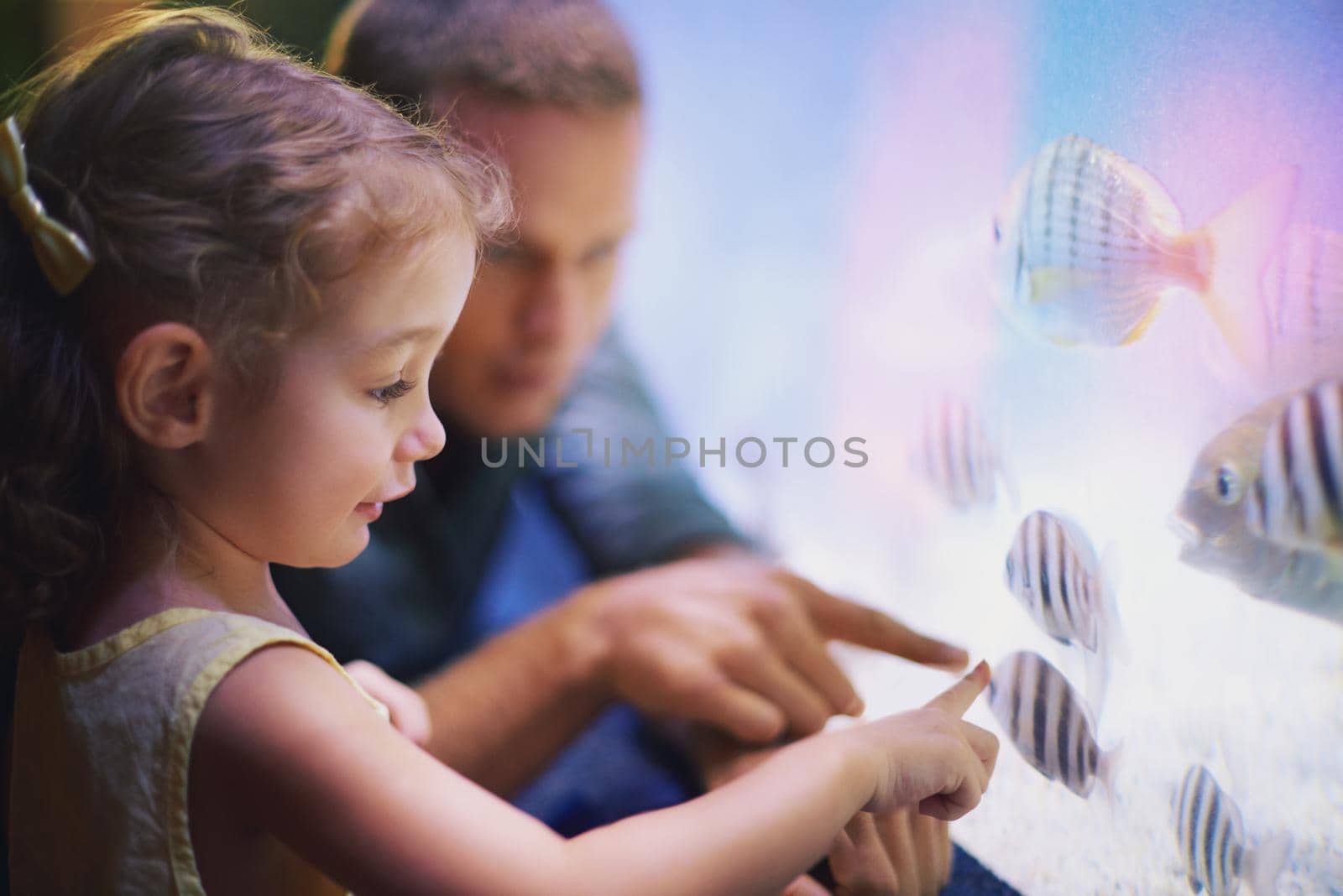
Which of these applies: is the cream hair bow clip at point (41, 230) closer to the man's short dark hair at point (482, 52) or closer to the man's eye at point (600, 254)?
the man's short dark hair at point (482, 52)

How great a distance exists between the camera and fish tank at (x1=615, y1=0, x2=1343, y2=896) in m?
0.69

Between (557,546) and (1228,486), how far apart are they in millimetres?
901

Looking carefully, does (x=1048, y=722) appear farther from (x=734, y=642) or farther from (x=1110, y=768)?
(x=734, y=642)

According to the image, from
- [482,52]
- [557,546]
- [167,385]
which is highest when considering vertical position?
[482,52]

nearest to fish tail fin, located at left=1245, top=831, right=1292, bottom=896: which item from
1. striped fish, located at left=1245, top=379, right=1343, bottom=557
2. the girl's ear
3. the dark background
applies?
striped fish, located at left=1245, top=379, right=1343, bottom=557

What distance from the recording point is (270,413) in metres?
0.74

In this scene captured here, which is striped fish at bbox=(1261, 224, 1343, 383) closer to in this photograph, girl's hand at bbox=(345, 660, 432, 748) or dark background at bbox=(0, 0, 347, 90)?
girl's hand at bbox=(345, 660, 432, 748)

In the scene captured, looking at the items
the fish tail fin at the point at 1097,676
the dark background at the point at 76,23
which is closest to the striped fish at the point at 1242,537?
the fish tail fin at the point at 1097,676

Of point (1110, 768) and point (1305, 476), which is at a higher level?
point (1305, 476)

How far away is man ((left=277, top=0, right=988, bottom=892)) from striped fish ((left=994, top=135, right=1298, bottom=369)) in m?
0.34

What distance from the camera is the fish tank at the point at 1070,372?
69 cm

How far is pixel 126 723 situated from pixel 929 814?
597 mm

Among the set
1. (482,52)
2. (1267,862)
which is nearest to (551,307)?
(482,52)

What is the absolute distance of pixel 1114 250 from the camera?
2.58 ft
